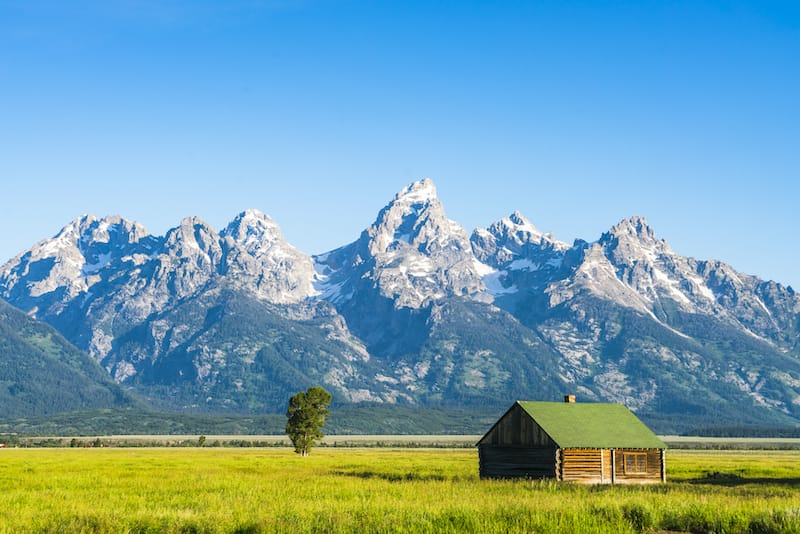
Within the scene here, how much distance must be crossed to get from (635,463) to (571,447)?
6.64m

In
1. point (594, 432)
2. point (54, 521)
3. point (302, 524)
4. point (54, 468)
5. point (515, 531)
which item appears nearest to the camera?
point (515, 531)

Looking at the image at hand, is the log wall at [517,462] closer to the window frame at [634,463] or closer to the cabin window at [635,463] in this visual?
the window frame at [634,463]

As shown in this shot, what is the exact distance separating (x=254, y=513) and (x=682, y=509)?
1557 centimetres

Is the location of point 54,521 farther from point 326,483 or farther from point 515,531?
point 326,483

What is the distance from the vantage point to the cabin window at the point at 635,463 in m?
63.7

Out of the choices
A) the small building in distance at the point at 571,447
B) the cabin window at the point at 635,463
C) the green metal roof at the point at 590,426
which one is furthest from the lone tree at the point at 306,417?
the cabin window at the point at 635,463

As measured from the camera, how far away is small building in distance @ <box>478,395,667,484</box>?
2408 inches

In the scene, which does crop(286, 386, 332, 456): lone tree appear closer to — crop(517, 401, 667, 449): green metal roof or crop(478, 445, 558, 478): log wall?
crop(478, 445, 558, 478): log wall

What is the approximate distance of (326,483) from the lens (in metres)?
56.7

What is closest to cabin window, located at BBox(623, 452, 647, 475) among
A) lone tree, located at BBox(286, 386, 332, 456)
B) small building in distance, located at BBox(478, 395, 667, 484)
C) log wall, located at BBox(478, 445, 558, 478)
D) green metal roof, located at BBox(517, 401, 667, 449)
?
small building in distance, located at BBox(478, 395, 667, 484)

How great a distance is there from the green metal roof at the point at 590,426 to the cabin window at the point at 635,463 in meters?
0.96

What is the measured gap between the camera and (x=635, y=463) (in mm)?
64062

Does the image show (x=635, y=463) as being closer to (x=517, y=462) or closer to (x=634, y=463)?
(x=634, y=463)

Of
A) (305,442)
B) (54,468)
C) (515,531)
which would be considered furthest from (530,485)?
(305,442)
